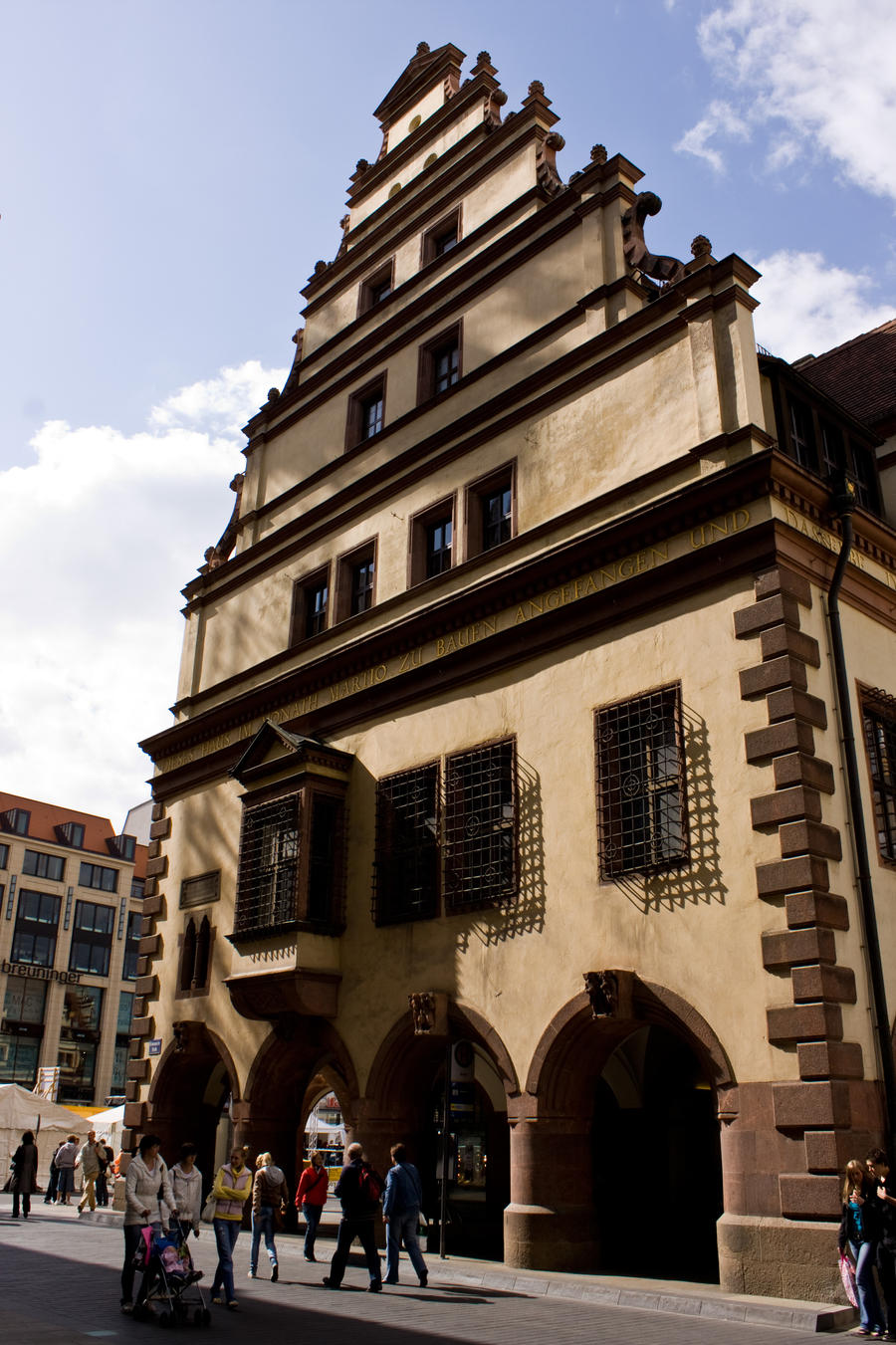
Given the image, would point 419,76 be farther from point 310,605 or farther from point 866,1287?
point 866,1287

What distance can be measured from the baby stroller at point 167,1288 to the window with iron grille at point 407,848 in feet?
25.2

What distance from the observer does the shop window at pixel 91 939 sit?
6819 centimetres

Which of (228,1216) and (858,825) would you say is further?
(858,825)

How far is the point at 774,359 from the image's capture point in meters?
17.7

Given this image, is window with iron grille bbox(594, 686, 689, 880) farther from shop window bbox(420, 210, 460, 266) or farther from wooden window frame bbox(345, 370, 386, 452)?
shop window bbox(420, 210, 460, 266)

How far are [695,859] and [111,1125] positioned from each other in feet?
78.8

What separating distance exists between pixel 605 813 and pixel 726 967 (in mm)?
2862

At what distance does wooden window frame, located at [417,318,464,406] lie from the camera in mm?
22375

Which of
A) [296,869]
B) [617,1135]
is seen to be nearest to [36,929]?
[296,869]

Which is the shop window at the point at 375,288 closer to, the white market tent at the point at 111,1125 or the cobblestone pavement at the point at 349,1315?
the cobblestone pavement at the point at 349,1315

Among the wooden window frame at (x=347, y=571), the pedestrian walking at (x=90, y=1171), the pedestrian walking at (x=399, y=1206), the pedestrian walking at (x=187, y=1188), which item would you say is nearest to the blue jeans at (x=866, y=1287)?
the pedestrian walking at (x=399, y=1206)

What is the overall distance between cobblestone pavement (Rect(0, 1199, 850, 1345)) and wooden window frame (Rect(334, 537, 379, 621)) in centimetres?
1152

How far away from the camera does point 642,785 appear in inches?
612

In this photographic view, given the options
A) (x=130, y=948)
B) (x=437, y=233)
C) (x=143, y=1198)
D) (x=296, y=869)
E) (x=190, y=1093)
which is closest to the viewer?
(x=143, y=1198)
